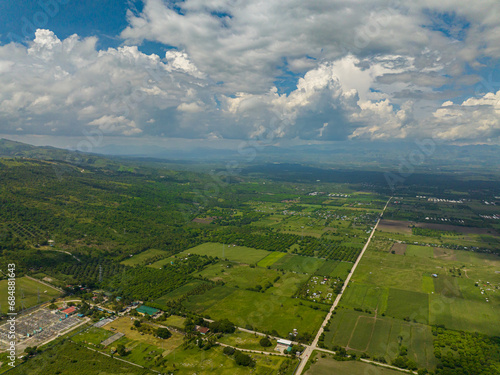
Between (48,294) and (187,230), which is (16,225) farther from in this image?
(187,230)

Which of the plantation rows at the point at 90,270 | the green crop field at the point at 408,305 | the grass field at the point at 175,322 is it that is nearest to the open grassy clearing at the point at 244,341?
the grass field at the point at 175,322

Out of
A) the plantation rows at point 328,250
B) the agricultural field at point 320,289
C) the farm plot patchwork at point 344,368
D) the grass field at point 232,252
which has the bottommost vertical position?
the farm plot patchwork at point 344,368

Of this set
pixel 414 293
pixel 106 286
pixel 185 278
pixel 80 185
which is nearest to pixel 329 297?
pixel 414 293

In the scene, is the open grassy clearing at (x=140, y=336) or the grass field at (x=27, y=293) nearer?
the open grassy clearing at (x=140, y=336)

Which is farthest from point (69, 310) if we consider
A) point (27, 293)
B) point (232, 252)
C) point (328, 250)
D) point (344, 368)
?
point (328, 250)

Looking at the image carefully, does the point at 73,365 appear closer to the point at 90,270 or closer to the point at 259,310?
the point at 259,310

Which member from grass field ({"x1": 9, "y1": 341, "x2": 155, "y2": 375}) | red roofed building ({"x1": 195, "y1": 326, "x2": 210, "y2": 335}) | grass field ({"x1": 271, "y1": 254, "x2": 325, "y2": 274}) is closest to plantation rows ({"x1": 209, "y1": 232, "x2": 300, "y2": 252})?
grass field ({"x1": 271, "y1": 254, "x2": 325, "y2": 274})

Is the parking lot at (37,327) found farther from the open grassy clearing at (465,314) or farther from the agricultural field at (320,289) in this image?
the open grassy clearing at (465,314)
